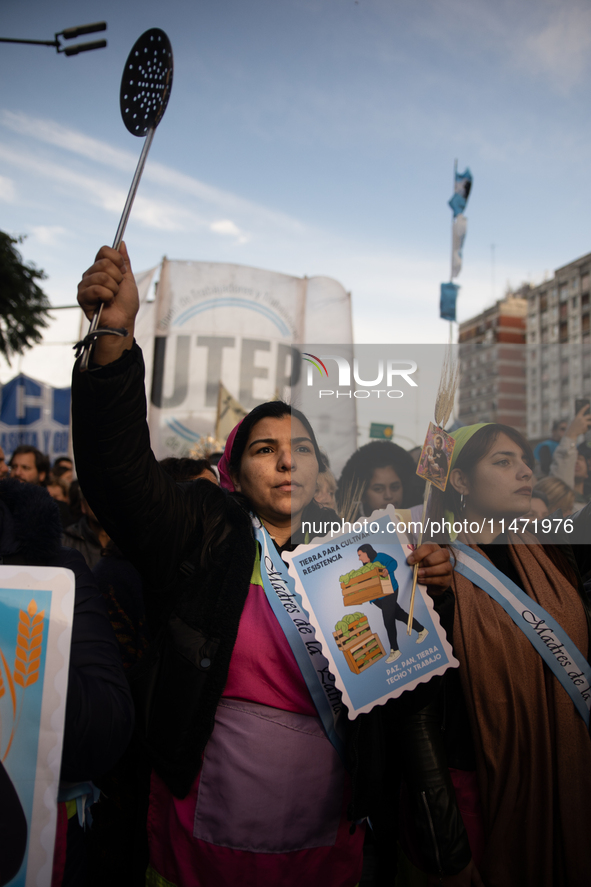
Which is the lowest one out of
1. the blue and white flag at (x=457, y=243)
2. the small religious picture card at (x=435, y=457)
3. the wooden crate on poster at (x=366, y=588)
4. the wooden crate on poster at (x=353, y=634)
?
the wooden crate on poster at (x=353, y=634)

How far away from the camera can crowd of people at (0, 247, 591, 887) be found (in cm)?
129

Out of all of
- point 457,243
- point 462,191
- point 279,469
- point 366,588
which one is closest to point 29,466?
point 279,469

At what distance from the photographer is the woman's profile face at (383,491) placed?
1609mm

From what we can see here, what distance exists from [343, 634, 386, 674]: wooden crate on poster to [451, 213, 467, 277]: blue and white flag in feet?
32.2

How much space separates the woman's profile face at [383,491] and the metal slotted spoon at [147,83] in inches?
39.9

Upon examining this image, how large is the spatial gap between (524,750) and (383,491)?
2.61ft

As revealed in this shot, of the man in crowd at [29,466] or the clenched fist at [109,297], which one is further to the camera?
the man in crowd at [29,466]

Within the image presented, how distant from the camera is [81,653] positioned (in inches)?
50.1

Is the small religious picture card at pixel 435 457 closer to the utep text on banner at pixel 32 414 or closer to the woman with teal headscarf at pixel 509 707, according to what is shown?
the woman with teal headscarf at pixel 509 707

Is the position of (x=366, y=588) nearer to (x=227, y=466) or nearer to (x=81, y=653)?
(x=227, y=466)

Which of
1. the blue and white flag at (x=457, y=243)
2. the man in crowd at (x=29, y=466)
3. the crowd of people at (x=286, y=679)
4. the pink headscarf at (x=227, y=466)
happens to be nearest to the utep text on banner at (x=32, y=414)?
the man in crowd at (x=29, y=466)

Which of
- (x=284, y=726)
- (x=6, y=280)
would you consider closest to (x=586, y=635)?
(x=284, y=726)

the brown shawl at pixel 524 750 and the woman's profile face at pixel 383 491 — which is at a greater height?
the woman's profile face at pixel 383 491

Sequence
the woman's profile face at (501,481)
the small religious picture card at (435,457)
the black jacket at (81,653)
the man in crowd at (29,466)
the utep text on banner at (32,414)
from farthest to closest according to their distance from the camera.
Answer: the utep text on banner at (32,414) < the man in crowd at (29,466) < the woman's profile face at (501,481) < the small religious picture card at (435,457) < the black jacket at (81,653)
